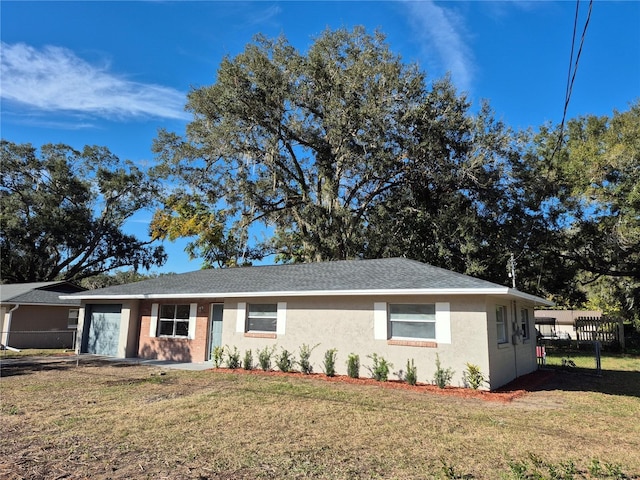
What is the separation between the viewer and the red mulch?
9562 millimetres

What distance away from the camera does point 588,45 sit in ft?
25.7

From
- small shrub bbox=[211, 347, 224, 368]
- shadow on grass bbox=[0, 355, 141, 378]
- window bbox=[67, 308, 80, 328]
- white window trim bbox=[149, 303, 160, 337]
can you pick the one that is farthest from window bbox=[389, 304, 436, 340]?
window bbox=[67, 308, 80, 328]

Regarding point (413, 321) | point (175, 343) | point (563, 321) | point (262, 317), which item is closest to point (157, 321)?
point (175, 343)

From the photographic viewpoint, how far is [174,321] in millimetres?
16000

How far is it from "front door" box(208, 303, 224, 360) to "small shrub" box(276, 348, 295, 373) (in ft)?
10.6

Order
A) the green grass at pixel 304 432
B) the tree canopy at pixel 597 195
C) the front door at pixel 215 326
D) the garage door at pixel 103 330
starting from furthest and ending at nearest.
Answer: the tree canopy at pixel 597 195 < the garage door at pixel 103 330 < the front door at pixel 215 326 < the green grass at pixel 304 432

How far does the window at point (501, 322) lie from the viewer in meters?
11.6

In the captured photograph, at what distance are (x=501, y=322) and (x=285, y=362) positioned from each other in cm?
659

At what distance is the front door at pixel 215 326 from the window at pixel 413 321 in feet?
22.2

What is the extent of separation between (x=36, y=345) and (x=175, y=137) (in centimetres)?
1357

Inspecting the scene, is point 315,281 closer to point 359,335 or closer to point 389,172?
point 359,335

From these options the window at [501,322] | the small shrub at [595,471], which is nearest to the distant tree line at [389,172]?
the window at [501,322]

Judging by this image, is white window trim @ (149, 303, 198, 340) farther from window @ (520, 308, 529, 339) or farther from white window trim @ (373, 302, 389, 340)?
window @ (520, 308, 529, 339)

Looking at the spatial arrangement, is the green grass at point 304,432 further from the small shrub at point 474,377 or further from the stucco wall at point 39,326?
the stucco wall at point 39,326
